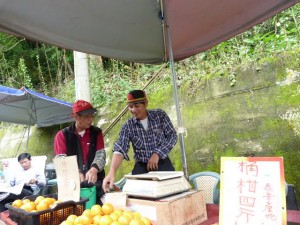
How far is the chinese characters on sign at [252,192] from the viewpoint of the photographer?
1.12 meters

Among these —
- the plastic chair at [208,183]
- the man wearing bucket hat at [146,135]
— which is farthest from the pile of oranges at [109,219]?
the plastic chair at [208,183]

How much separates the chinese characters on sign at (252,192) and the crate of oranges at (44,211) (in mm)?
896

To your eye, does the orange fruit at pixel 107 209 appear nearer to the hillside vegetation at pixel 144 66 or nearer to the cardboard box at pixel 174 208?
the cardboard box at pixel 174 208

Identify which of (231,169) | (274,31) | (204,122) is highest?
(274,31)

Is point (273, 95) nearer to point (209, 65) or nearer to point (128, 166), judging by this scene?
point (209, 65)

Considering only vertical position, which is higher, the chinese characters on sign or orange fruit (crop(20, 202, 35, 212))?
the chinese characters on sign

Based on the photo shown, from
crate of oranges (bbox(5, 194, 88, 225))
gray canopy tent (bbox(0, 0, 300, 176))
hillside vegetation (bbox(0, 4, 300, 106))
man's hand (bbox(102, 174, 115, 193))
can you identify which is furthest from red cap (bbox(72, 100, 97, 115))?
hillside vegetation (bbox(0, 4, 300, 106))

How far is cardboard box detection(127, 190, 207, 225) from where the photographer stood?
136cm

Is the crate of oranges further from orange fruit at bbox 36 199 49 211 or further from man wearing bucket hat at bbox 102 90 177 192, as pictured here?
man wearing bucket hat at bbox 102 90 177 192

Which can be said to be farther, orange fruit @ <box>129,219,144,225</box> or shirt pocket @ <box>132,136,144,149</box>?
shirt pocket @ <box>132,136,144,149</box>

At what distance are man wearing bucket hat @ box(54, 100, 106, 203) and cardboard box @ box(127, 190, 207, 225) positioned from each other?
1.13 meters

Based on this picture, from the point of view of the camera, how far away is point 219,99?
4.14m

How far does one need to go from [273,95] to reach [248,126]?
51cm

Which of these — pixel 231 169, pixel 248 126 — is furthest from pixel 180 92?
pixel 231 169
